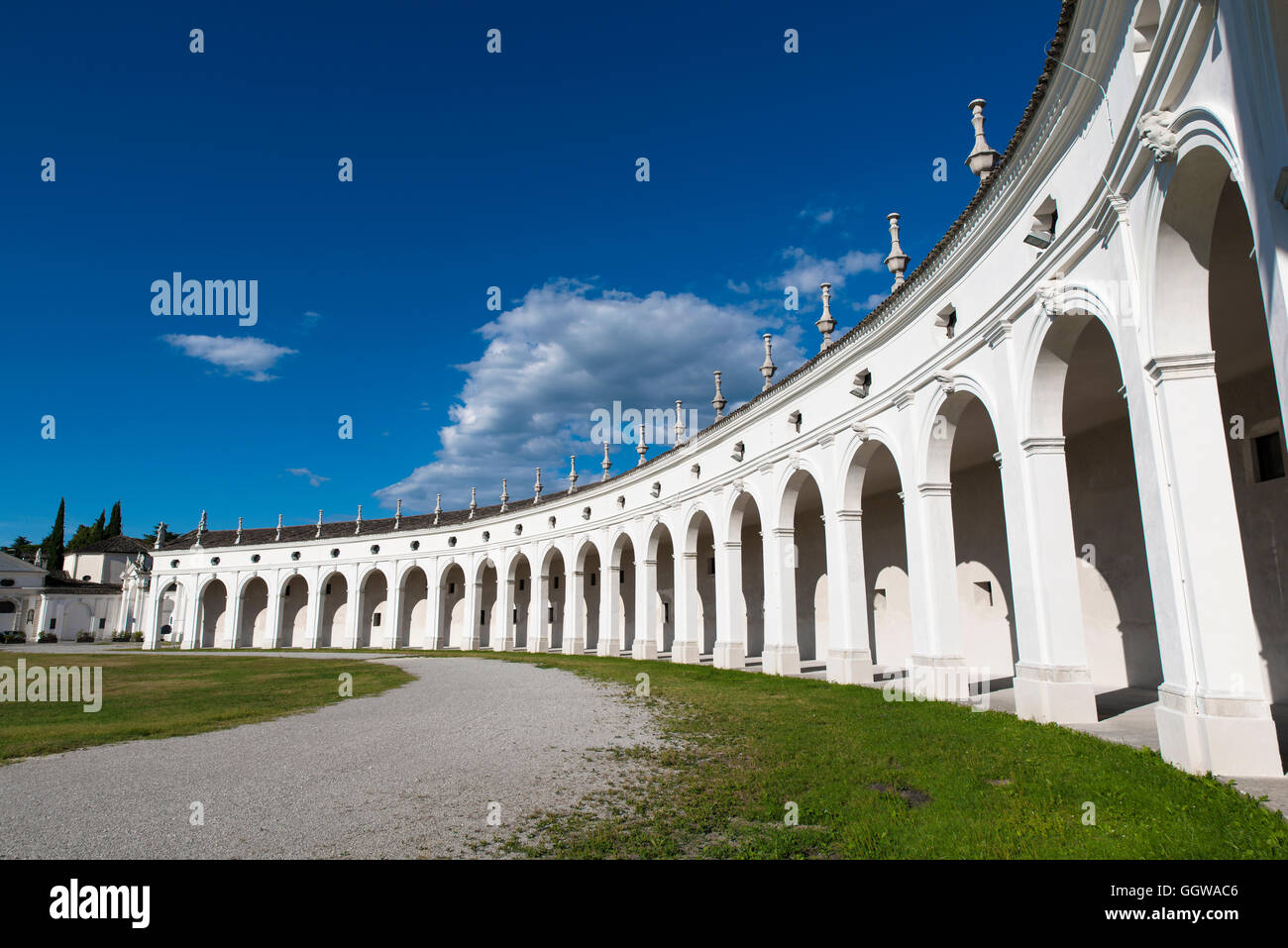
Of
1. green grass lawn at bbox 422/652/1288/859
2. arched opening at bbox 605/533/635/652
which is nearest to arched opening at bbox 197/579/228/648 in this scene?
arched opening at bbox 605/533/635/652

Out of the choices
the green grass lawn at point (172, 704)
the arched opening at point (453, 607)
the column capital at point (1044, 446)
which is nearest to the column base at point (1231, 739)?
the column capital at point (1044, 446)

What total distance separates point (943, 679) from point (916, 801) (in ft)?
26.4

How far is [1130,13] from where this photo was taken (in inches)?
307

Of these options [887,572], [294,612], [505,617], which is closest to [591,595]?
[505,617]

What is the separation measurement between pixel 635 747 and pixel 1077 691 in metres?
6.57

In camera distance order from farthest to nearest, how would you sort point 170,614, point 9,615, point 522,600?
point 9,615 < point 170,614 < point 522,600

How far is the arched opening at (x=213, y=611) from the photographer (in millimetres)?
58438

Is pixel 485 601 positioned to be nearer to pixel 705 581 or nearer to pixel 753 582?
pixel 705 581

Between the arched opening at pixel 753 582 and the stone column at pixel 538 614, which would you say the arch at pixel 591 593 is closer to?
the stone column at pixel 538 614

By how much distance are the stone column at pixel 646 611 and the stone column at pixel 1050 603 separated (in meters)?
19.9

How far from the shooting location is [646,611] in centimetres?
3059

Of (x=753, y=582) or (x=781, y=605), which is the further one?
(x=753, y=582)

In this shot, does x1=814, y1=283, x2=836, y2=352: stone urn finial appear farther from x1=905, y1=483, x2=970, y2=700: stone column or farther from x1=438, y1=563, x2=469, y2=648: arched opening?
x1=438, y1=563, x2=469, y2=648: arched opening
